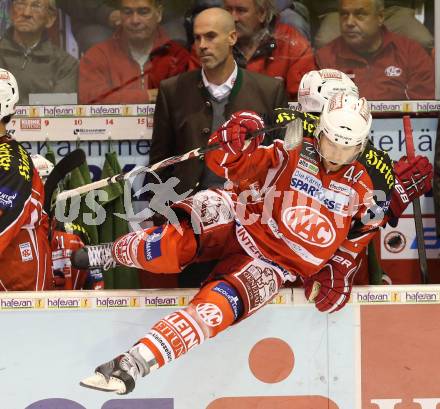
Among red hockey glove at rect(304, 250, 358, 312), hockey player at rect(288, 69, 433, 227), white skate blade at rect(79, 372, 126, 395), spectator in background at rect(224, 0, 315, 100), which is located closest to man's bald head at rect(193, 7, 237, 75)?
hockey player at rect(288, 69, 433, 227)

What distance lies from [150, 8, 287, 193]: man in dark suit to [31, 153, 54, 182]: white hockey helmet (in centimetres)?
56

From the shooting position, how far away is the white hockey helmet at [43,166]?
4.99 meters

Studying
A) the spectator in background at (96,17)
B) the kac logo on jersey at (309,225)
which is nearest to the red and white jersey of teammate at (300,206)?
the kac logo on jersey at (309,225)

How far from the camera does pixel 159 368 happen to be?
3.86m

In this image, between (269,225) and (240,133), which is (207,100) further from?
(240,133)

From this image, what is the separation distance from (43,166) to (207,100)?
0.88 meters

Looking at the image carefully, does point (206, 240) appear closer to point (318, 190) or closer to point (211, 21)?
point (318, 190)

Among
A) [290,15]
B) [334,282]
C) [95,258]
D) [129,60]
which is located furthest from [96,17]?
[334,282]

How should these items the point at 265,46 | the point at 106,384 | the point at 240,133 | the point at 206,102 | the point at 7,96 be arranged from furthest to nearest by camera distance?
the point at 265,46, the point at 206,102, the point at 7,96, the point at 240,133, the point at 106,384

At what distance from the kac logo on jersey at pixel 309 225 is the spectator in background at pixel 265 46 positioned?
1.48 metres

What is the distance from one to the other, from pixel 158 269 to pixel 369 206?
84cm

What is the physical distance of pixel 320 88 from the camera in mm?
4426

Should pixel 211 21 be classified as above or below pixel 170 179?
above

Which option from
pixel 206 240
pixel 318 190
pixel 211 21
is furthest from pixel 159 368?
pixel 211 21
